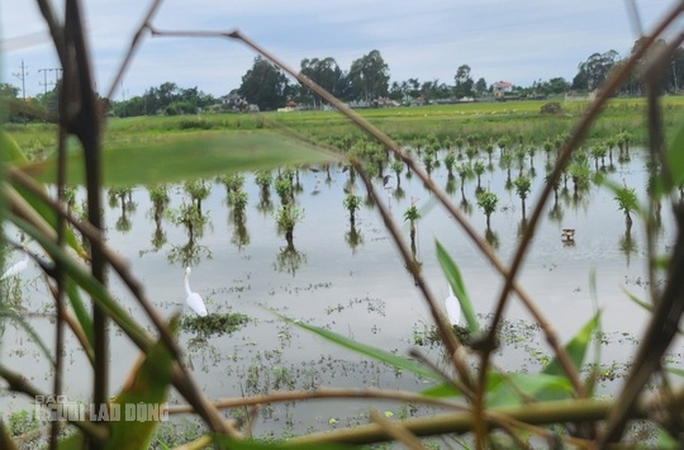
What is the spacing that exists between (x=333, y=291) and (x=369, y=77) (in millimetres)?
6302

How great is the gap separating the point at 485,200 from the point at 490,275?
1.77 m

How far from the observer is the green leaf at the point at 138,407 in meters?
0.15

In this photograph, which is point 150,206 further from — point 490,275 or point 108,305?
point 108,305

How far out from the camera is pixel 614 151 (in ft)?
44.8

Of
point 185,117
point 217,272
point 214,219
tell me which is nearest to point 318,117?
point 185,117

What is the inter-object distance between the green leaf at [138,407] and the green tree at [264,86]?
86mm

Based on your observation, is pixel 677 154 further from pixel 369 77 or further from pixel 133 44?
pixel 369 77

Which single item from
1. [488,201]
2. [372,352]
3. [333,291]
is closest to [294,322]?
[372,352]

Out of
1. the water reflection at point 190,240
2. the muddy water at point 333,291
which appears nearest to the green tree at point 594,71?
the muddy water at point 333,291

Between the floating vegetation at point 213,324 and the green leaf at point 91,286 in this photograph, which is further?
the floating vegetation at point 213,324

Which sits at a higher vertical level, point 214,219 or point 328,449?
point 328,449

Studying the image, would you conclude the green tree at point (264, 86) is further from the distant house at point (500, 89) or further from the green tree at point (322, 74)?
the distant house at point (500, 89)

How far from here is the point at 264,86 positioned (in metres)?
0.24

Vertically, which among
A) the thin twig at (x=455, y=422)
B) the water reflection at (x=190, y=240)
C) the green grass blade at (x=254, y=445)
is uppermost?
the green grass blade at (x=254, y=445)
